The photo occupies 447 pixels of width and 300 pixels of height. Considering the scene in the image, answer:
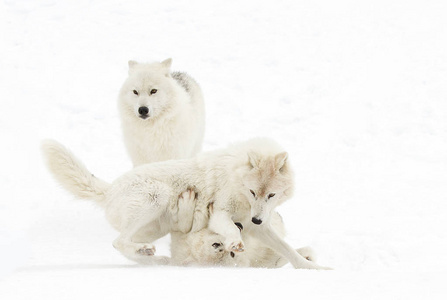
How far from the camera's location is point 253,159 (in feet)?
15.4

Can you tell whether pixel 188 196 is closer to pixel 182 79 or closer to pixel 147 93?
pixel 147 93

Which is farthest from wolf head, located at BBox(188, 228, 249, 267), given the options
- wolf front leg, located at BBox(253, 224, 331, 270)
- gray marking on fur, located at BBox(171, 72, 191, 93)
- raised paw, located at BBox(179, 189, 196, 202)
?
gray marking on fur, located at BBox(171, 72, 191, 93)

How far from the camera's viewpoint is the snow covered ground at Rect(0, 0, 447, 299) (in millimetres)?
3410

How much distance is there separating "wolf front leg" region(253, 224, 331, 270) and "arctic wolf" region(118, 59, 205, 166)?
250 centimetres

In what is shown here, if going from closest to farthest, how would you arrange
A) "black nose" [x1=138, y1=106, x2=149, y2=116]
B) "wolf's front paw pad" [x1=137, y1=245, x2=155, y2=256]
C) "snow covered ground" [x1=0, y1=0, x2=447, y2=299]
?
"snow covered ground" [x1=0, y1=0, x2=447, y2=299]
"wolf's front paw pad" [x1=137, y1=245, x2=155, y2=256]
"black nose" [x1=138, y1=106, x2=149, y2=116]

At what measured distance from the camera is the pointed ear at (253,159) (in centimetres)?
469

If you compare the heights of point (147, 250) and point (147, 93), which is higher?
point (147, 93)

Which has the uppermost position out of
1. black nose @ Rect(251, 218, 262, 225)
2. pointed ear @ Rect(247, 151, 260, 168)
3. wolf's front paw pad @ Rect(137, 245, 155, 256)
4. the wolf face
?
pointed ear @ Rect(247, 151, 260, 168)

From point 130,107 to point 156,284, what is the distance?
163 inches

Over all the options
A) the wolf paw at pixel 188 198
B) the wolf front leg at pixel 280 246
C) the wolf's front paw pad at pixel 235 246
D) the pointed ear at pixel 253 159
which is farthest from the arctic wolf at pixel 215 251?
the pointed ear at pixel 253 159

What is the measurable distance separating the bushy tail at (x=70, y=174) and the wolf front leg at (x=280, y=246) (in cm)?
144

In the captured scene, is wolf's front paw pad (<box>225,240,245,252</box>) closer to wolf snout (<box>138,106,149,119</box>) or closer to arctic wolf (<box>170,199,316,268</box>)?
arctic wolf (<box>170,199,316,268</box>)

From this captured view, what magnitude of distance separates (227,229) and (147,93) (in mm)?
2847

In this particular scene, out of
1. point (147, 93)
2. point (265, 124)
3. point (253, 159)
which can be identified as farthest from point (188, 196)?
point (265, 124)
